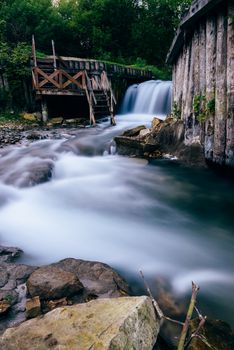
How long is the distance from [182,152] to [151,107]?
8.02m

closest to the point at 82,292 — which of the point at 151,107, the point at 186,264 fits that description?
the point at 186,264

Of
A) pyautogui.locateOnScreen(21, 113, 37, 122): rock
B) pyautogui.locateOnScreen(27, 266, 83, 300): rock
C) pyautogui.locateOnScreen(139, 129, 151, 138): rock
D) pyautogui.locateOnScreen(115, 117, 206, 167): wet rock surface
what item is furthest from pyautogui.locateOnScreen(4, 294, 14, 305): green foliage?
pyautogui.locateOnScreen(21, 113, 37, 122): rock

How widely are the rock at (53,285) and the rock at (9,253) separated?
0.74m

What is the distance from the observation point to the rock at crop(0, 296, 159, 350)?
1.71m

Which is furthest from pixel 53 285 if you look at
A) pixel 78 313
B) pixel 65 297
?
pixel 78 313

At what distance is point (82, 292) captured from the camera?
9.43ft

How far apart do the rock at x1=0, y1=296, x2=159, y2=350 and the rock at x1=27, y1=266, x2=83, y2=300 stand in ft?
2.29

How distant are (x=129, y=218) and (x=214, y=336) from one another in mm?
2687

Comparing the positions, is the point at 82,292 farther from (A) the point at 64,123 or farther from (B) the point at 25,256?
(A) the point at 64,123

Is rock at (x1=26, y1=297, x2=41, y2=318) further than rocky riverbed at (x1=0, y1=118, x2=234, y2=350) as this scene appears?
Yes

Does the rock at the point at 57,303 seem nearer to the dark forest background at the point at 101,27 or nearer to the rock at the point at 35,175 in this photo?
the rock at the point at 35,175

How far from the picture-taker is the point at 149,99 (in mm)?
15547

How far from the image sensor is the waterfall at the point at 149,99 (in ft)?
48.0

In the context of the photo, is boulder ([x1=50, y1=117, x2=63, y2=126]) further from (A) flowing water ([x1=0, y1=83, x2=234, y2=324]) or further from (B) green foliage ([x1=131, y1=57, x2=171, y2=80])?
(B) green foliage ([x1=131, y1=57, x2=171, y2=80])
